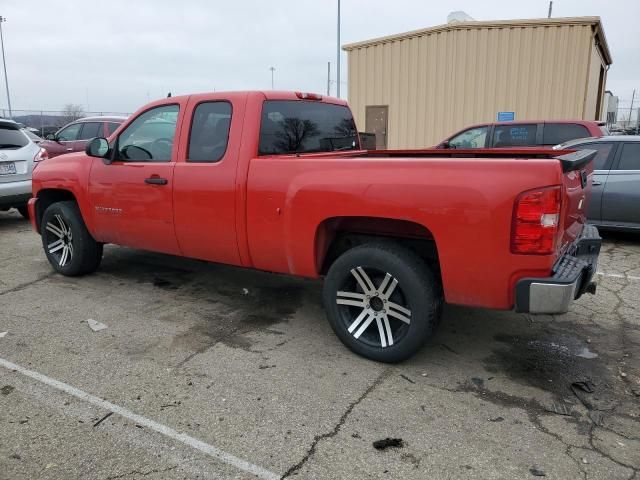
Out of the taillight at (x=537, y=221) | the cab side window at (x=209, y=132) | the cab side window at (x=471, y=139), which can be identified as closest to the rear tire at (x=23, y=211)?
the cab side window at (x=209, y=132)

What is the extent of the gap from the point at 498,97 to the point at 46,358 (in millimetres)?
12877

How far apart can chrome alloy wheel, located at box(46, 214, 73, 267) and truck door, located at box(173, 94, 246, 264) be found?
1.83m

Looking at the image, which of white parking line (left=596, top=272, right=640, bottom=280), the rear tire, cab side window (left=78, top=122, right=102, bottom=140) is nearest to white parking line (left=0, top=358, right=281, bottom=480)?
white parking line (left=596, top=272, right=640, bottom=280)

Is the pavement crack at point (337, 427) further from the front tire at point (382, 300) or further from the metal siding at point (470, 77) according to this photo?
the metal siding at point (470, 77)

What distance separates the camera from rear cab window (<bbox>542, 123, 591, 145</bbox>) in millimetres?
8852

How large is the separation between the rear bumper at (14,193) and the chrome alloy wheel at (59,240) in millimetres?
2895

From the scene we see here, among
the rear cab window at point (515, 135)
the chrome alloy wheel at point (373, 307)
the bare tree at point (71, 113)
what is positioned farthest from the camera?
the bare tree at point (71, 113)

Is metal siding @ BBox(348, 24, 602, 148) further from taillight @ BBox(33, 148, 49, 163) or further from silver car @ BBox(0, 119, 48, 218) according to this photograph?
silver car @ BBox(0, 119, 48, 218)

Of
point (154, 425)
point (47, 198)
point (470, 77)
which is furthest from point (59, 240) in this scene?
point (470, 77)

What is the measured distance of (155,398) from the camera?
3102mm

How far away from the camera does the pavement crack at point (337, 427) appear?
8.14 feet

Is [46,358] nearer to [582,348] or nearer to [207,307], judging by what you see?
[207,307]

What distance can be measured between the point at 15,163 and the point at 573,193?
26.6 ft

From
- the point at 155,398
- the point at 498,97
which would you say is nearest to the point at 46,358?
the point at 155,398
